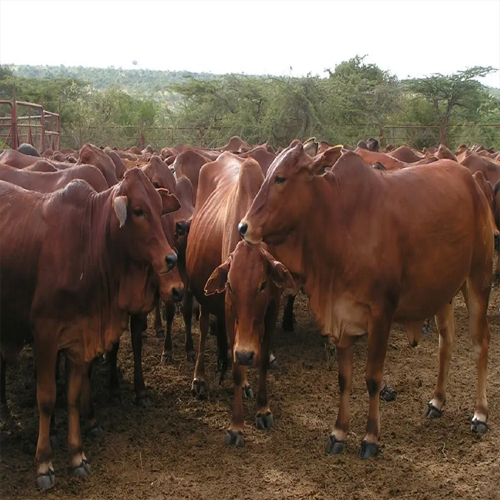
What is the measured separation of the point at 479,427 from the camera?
5.59 meters

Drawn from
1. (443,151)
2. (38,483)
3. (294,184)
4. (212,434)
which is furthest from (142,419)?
(443,151)

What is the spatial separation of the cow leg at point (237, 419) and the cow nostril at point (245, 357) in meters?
0.51

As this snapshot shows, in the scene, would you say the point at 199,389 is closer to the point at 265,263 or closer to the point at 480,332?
the point at 265,263

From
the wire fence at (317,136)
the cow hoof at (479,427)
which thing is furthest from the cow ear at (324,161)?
the wire fence at (317,136)

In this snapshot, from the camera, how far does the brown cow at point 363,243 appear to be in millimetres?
4906

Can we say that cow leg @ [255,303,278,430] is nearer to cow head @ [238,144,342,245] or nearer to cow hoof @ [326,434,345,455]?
cow hoof @ [326,434,345,455]

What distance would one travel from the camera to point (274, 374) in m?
7.07

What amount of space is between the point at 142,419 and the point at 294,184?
7.84ft

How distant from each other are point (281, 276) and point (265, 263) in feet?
0.47

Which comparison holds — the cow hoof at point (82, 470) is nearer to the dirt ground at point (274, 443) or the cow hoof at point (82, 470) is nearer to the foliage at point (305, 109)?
the dirt ground at point (274, 443)

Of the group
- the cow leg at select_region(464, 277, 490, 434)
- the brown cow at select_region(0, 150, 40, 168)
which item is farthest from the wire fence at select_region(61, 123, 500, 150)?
the cow leg at select_region(464, 277, 490, 434)

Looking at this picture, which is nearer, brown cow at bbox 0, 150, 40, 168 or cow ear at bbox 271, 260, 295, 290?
cow ear at bbox 271, 260, 295, 290

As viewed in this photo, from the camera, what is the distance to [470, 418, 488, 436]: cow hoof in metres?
5.56

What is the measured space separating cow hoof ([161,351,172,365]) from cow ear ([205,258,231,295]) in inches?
100
